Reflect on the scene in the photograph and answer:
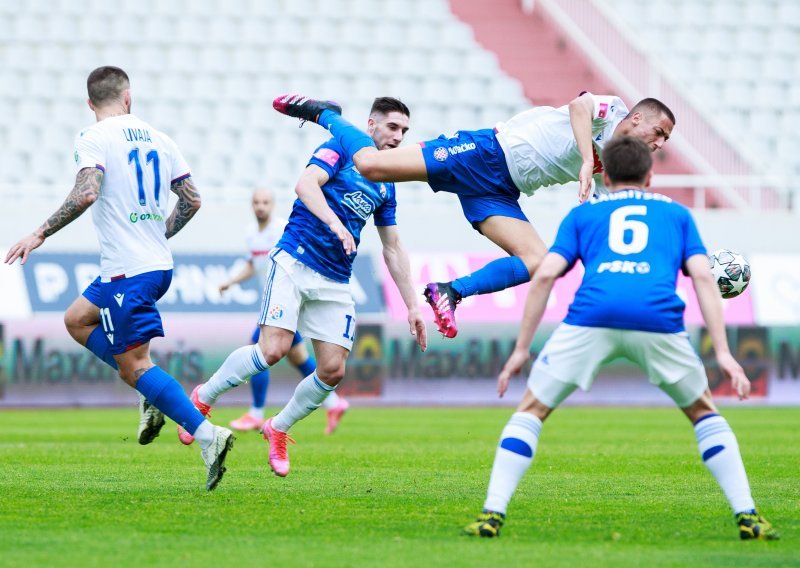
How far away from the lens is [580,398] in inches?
769

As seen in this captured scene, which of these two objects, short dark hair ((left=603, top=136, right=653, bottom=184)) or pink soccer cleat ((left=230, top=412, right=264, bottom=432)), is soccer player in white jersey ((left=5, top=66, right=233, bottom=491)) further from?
pink soccer cleat ((left=230, top=412, right=264, bottom=432))

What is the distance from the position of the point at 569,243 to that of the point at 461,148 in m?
2.53

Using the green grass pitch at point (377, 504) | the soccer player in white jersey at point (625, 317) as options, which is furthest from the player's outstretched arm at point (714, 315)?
the green grass pitch at point (377, 504)

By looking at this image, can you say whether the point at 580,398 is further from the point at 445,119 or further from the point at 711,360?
the point at 445,119

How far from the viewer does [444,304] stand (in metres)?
8.41

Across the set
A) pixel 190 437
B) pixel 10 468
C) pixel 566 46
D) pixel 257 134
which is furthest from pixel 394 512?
pixel 566 46

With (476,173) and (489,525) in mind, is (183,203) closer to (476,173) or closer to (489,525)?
(476,173)

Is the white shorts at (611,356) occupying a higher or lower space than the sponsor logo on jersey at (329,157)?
lower

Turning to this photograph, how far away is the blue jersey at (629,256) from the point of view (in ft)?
18.8

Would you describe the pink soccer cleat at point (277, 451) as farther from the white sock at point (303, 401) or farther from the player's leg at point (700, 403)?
the player's leg at point (700, 403)

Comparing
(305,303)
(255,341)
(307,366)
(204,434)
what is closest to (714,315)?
(204,434)

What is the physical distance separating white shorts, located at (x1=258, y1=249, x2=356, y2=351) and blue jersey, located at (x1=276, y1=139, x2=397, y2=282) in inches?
2.6

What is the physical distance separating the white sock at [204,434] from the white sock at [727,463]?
2885 millimetres

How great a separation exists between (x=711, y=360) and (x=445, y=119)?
23.4 ft
